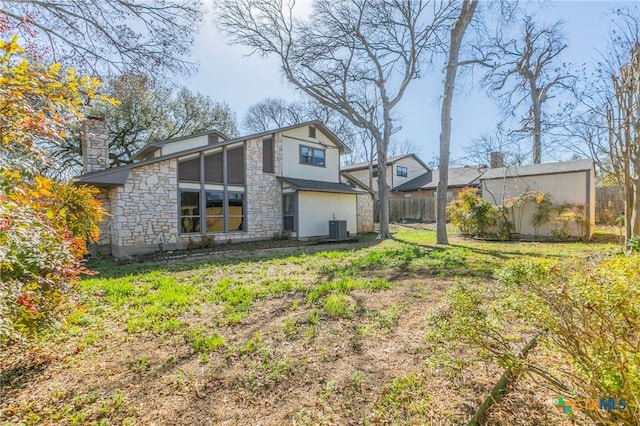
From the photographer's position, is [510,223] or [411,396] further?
[510,223]

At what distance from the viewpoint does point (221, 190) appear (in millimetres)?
11875

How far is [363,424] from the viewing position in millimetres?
2150

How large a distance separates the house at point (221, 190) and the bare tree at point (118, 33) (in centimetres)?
178

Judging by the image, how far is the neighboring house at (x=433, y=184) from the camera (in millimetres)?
22359

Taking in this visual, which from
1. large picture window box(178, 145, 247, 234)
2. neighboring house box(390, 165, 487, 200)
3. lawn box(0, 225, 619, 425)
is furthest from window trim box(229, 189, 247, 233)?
neighboring house box(390, 165, 487, 200)

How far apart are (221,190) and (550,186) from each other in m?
13.8

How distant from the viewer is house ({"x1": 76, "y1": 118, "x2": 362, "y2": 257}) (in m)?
9.88

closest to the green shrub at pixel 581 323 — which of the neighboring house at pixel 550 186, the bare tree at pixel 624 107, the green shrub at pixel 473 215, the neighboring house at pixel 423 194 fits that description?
the bare tree at pixel 624 107

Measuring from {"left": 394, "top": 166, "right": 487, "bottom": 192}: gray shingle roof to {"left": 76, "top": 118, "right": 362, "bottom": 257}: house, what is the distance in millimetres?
10550

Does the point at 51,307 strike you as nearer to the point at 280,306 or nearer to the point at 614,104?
the point at 280,306

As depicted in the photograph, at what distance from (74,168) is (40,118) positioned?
2105cm

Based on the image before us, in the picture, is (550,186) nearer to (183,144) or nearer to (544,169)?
(544,169)

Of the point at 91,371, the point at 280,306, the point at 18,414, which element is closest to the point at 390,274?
the point at 280,306

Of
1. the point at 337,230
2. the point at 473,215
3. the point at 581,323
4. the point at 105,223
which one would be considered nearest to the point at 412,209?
the point at 473,215
